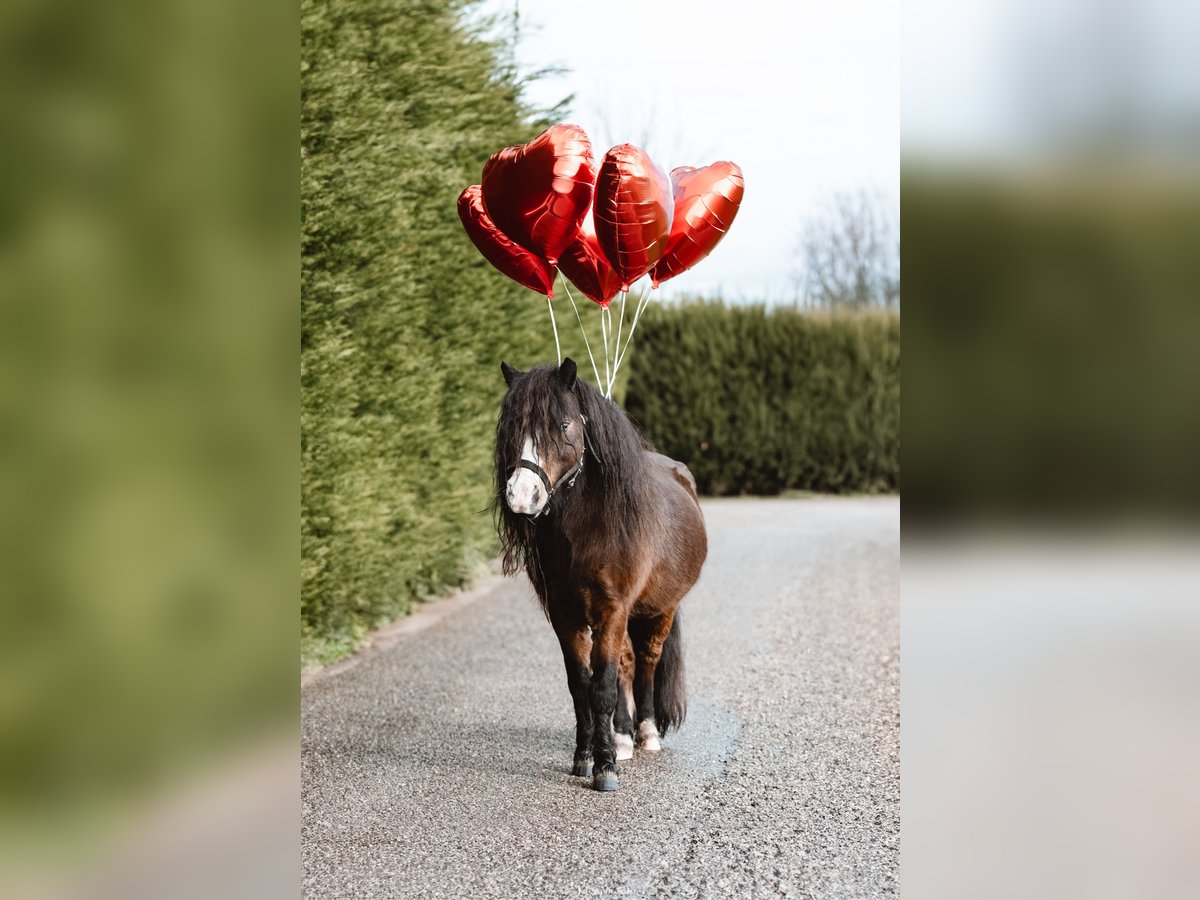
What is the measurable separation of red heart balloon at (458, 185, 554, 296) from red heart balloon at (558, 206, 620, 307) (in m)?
0.09

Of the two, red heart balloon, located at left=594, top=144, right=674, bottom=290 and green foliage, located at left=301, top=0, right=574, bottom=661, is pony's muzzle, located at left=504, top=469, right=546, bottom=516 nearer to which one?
red heart balloon, located at left=594, top=144, right=674, bottom=290

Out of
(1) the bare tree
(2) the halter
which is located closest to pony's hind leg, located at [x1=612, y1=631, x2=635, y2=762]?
(2) the halter

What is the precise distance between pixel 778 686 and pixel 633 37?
14.0 meters

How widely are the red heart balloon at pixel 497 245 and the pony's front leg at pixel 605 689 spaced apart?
136 centimetres

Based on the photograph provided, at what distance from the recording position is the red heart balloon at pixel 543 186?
3916 mm

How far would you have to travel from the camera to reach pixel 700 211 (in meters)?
4.30

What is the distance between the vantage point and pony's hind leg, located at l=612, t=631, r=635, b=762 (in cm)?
450

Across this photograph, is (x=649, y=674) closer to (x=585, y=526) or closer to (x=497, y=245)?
(x=585, y=526)

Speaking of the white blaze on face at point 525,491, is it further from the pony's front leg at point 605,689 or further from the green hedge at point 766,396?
the green hedge at point 766,396

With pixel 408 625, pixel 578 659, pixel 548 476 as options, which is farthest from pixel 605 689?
pixel 408 625

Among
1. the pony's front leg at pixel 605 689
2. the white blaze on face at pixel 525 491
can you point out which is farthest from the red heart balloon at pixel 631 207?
the pony's front leg at pixel 605 689
